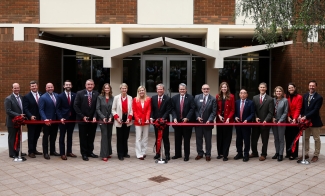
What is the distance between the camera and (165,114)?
863 centimetres

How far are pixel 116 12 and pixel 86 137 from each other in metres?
5.77

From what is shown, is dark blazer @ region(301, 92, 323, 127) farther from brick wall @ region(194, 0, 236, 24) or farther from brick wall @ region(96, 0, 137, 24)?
brick wall @ region(96, 0, 137, 24)

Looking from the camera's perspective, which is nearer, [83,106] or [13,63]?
[83,106]

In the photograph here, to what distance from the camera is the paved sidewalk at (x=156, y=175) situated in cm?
631

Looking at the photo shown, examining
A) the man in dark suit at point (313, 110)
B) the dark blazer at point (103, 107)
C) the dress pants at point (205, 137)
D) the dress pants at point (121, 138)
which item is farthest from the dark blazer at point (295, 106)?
the dark blazer at point (103, 107)

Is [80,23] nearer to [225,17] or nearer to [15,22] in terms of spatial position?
[15,22]

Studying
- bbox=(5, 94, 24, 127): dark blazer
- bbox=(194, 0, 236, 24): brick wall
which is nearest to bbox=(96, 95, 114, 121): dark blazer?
bbox=(5, 94, 24, 127): dark blazer

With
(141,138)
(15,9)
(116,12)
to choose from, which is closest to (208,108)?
(141,138)

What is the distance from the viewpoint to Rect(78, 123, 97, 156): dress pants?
864 cm

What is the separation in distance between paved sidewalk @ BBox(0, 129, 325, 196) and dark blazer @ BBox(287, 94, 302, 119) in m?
1.13

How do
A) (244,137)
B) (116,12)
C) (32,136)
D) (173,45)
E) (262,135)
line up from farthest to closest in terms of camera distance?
(116,12)
(173,45)
(32,136)
(262,135)
(244,137)

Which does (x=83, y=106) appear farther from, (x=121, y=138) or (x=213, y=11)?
(x=213, y=11)

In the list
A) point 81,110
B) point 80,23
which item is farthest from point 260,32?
point 80,23

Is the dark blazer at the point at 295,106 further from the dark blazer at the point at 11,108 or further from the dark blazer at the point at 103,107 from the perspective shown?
the dark blazer at the point at 11,108
